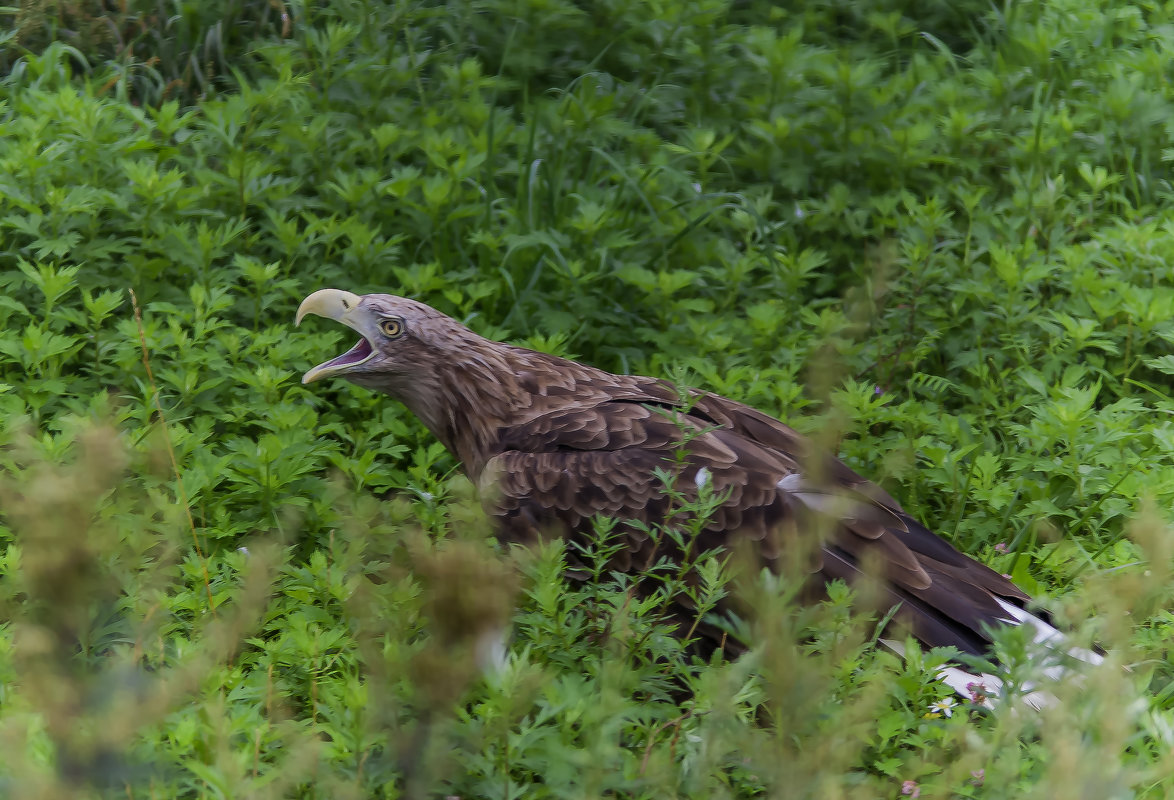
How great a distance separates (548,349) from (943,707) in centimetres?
220

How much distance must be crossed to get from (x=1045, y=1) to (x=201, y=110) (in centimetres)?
472

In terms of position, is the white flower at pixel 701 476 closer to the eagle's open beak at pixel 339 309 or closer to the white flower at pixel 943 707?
the white flower at pixel 943 707

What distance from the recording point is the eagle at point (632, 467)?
3506 millimetres

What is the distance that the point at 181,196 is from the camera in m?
4.91

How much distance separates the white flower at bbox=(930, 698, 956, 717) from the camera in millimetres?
3029

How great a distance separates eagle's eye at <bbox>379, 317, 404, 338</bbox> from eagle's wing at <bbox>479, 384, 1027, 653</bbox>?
57 centimetres

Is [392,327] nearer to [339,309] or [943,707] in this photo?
[339,309]

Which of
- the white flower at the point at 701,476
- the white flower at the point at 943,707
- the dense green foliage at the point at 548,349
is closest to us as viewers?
the dense green foliage at the point at 548,349

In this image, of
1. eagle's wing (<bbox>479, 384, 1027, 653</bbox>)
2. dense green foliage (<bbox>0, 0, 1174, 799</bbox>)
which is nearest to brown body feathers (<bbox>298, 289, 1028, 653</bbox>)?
eagle's wing (<bbox>479, 384, 1027, 653</bbox>)

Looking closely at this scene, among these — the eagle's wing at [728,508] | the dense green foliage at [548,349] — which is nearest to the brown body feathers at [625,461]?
the eagle's wing at [728,508]

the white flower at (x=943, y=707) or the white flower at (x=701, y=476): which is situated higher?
the white flower at (x=701, y=476)

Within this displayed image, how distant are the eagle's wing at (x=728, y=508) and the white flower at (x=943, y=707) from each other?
321 mm

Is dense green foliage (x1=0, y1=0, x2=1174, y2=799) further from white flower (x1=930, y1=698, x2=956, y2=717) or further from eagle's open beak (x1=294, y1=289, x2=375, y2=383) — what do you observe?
eagle's open beak (x1=294, y1=289, x2=375, y2=383)

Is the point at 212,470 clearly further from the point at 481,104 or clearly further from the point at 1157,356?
the point at 1157,356
